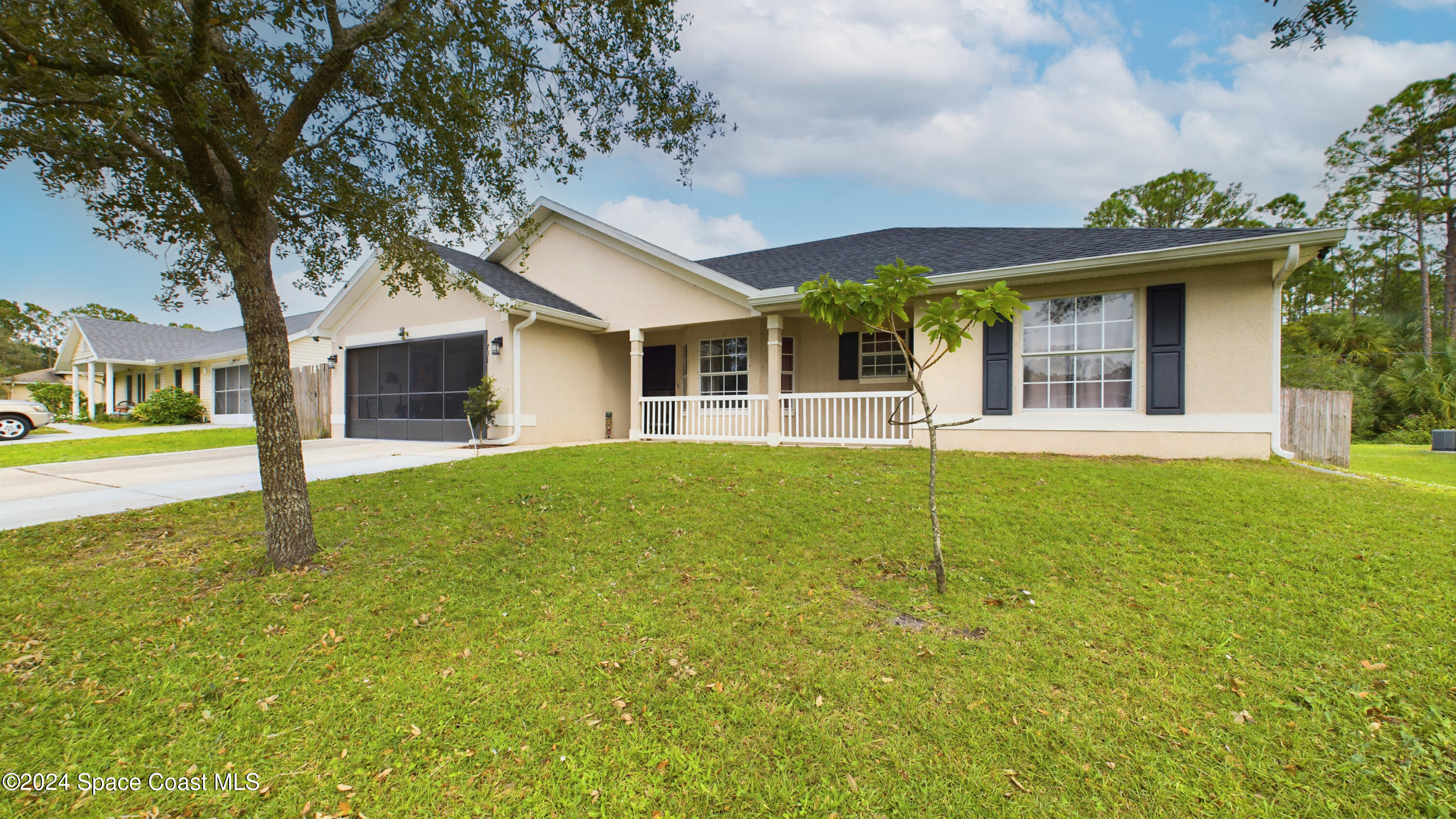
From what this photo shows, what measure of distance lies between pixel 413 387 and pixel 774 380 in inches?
332

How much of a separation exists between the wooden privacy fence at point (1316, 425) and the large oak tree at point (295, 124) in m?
9.75

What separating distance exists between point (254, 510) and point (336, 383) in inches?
389

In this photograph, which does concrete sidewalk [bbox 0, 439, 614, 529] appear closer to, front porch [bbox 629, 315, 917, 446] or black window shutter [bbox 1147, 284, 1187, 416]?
front porch [bbox 629, 315, 917, 446]

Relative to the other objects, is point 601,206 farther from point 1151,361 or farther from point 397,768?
point 397,768

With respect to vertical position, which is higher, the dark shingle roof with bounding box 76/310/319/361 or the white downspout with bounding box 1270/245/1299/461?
the dark shingle roof with bounding box 76/310/319/361

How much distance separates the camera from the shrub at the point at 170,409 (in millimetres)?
20078

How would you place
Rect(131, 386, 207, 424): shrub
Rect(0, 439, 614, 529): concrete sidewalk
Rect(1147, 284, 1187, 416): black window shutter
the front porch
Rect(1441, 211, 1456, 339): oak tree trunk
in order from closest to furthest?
1. Rect(0, 439, 614, 529): concrete sidewalk
2. Rect(1147, 284, 1187, 416): black window shutter
3. the front porch
4. Rect(131, 386, 207, 424): shrub
5. Rect(1441, 211, 1456, 339): oak tree trunk

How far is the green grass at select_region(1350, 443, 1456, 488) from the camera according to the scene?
8812mm

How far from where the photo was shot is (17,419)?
48.9ft

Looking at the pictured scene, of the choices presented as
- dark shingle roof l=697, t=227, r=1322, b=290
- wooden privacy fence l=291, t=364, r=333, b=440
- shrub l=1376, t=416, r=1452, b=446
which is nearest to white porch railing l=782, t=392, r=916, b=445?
dark shingle roof l=697, t=227, r=1322, b=290

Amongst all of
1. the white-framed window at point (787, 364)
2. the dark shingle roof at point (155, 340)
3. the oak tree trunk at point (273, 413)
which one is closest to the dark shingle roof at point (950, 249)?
the white-framed window at point (787, 364)

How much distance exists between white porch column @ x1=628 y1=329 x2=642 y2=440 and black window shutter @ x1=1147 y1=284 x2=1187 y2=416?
899cm

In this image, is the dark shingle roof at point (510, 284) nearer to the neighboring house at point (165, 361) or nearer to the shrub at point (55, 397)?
the neighboring house at point (165, 361)

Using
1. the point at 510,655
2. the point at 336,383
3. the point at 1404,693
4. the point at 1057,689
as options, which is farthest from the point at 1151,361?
the point at 336,383
